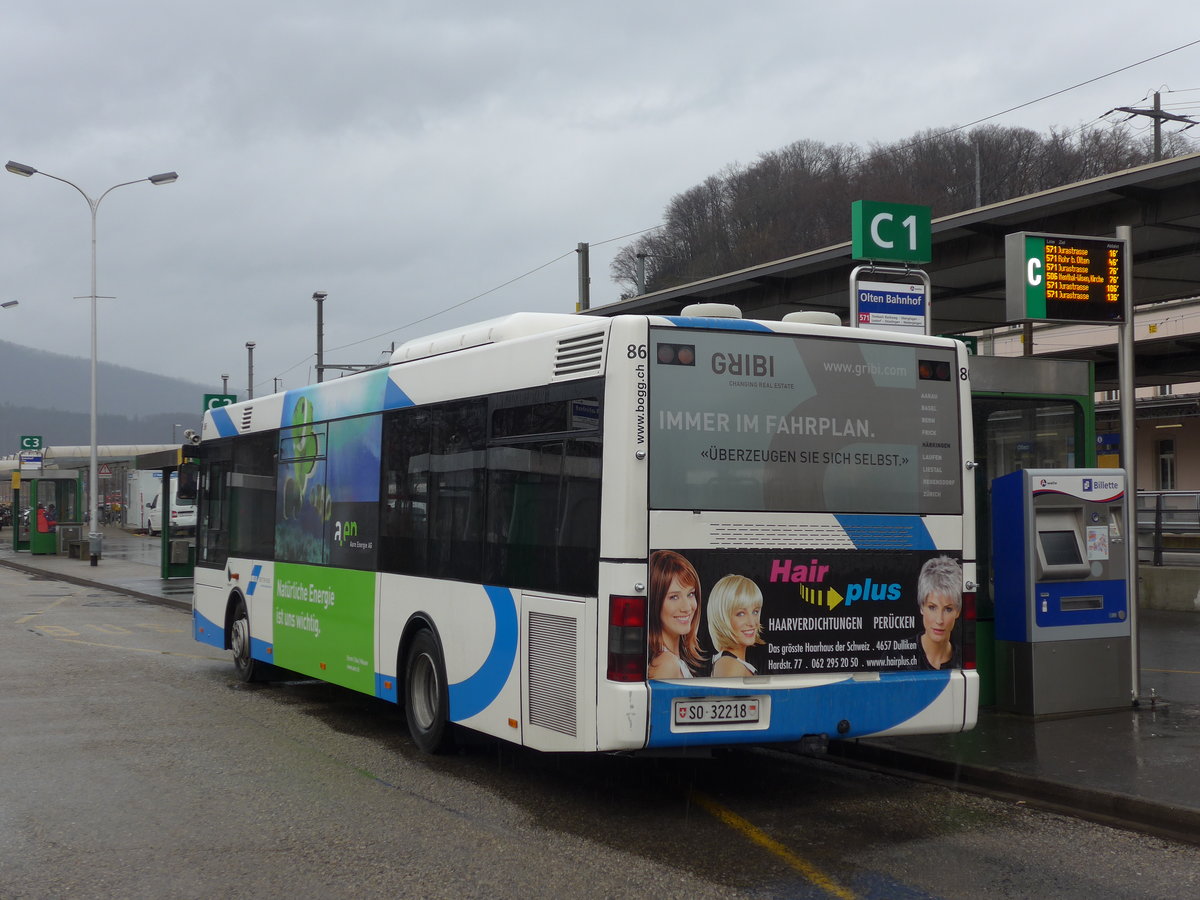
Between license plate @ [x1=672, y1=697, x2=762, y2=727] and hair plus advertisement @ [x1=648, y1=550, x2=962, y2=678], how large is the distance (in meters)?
0.15

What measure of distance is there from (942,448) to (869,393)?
61 centimetres

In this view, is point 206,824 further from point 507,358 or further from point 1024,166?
point 1024,166

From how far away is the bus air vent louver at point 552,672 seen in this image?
7043 millimetres

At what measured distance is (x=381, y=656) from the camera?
9.56 m

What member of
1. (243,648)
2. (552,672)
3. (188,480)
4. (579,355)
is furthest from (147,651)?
(579,355)

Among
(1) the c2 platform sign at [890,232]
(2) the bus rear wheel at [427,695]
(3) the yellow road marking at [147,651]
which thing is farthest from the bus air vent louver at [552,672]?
(3) the yellow road marking at [147,651]

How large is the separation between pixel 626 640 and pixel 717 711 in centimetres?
65

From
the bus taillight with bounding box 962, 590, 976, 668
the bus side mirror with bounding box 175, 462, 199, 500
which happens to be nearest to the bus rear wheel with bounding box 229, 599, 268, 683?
the bus side mirror with bounding box 175, 462, 199, 500

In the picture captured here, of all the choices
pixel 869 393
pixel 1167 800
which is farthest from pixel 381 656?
pixel 1167 800

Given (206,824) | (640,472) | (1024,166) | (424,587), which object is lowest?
(206,824)

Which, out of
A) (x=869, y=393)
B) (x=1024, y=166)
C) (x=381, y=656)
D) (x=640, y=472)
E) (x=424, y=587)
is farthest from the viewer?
(x=1024, y=166)

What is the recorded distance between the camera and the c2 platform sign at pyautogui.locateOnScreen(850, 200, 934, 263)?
11.1 meters

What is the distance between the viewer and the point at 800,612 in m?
7.13

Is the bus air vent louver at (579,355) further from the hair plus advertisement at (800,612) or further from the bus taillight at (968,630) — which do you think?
the bus taillight at (968,630)
